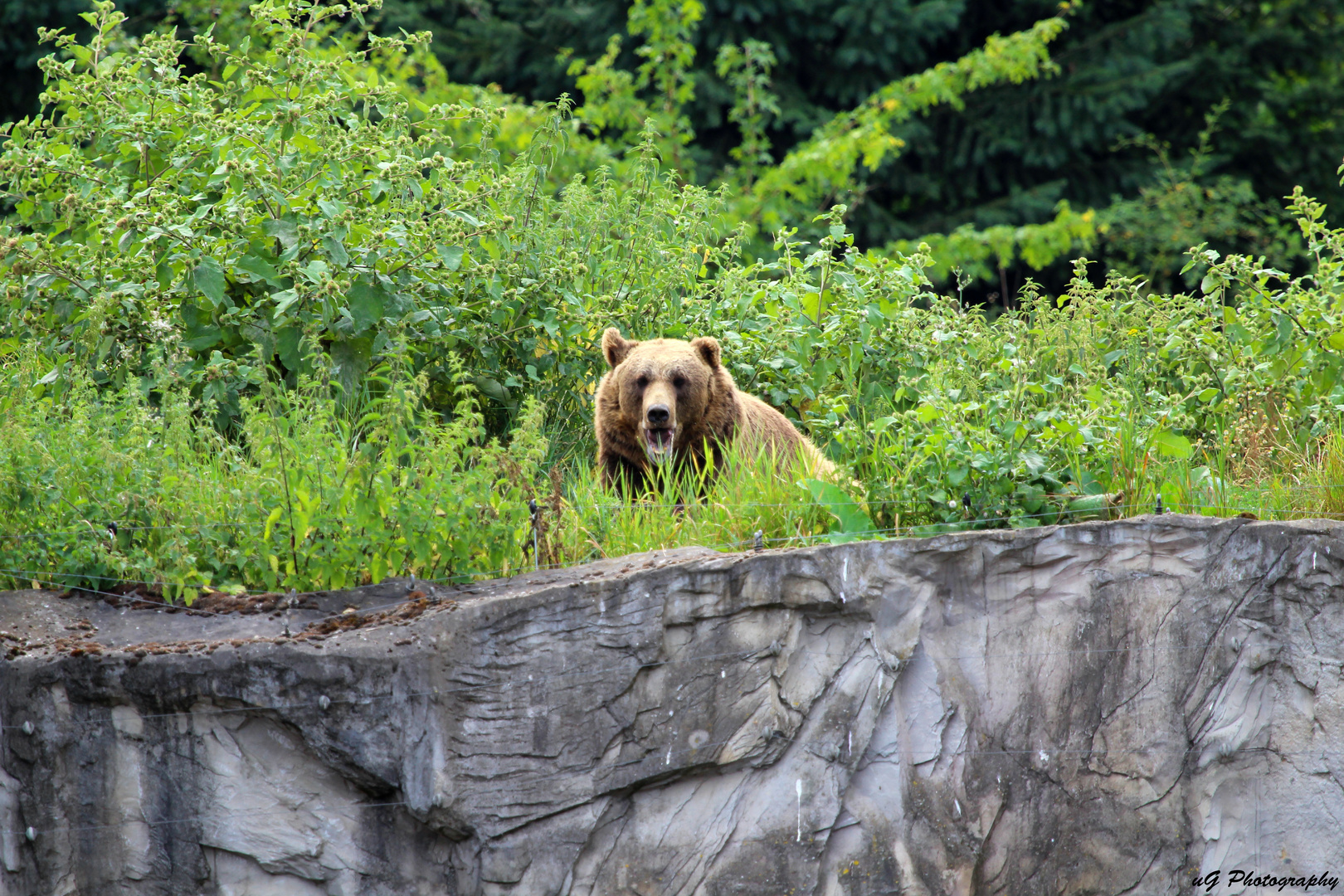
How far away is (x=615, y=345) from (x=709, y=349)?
44cm

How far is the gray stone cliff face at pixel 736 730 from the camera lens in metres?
3.75

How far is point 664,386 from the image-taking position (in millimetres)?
5699

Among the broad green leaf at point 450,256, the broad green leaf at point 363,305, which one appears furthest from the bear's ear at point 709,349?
the broad green leaf at point 363,305

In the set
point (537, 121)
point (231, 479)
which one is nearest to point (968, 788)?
point (231, 479)

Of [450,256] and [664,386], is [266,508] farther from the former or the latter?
[664,386]

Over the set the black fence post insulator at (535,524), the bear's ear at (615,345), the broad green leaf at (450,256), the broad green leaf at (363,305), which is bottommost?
the black fence post insulator at (535,524)

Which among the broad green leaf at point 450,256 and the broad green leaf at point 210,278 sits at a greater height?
the broad green leaf at point 450,256

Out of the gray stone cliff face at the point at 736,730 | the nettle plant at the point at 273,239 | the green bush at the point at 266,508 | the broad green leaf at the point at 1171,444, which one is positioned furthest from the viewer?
the nettle plant at the point at 273,239

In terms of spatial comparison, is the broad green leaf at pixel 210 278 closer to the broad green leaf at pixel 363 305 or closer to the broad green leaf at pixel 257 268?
the broad green leaf at pixel 257 268

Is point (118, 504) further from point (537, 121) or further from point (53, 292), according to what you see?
point (537, 121)

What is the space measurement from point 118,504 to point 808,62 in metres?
12.6

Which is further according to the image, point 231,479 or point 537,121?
point 537,121

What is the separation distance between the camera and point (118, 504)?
14.0 feet

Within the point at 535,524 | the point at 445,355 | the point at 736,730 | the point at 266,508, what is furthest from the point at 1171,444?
the point at 266,508
